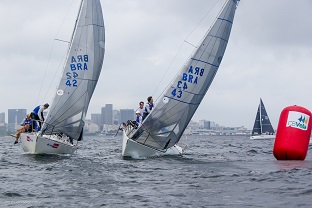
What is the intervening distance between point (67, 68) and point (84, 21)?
2211mm

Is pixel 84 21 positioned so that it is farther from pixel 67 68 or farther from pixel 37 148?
pixel 37 148

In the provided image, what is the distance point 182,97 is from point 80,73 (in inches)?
180

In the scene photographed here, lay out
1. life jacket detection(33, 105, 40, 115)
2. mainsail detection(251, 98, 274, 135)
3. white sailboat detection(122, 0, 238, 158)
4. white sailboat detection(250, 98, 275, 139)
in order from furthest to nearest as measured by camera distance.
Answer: mainsail detection(251, 98, 274, 135)
white sailboat detection(250, 98, 275, 139)
life jacket detection(33, 105, 40, 115)
white sailboat detection(122, 0, 238, 158)

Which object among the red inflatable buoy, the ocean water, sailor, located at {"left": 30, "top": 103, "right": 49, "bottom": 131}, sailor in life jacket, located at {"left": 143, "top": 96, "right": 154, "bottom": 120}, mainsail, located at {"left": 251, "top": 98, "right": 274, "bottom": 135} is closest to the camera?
the ocean water

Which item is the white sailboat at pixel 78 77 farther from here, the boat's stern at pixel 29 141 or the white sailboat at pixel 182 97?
the white sailboat at pixel 182 97

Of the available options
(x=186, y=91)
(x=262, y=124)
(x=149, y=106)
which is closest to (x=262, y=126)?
(x=262, y=124)

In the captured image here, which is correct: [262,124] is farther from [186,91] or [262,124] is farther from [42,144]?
[42,144]

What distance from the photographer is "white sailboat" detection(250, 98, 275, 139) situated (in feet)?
249

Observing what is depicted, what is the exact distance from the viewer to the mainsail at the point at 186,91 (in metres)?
20.3

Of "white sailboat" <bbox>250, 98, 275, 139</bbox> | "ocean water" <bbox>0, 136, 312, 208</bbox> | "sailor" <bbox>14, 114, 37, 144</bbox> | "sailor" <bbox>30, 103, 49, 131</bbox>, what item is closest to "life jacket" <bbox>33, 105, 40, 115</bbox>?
"sailor" <bbox>30, 103, 49, 131</bbox>

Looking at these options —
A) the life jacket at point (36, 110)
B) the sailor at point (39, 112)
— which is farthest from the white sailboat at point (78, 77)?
the life jacket at point (36, 110)

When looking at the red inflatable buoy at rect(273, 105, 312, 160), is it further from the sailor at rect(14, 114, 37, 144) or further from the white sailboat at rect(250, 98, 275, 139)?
the white sailboat at rect(250, 98, 275, 139)

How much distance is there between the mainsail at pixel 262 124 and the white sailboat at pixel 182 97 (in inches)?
2214

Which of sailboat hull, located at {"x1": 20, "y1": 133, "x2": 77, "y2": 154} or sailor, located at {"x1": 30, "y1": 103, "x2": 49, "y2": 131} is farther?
sailor, located at {"x1": 30, "y1": 103, "x2": 49, "y2": 131}
